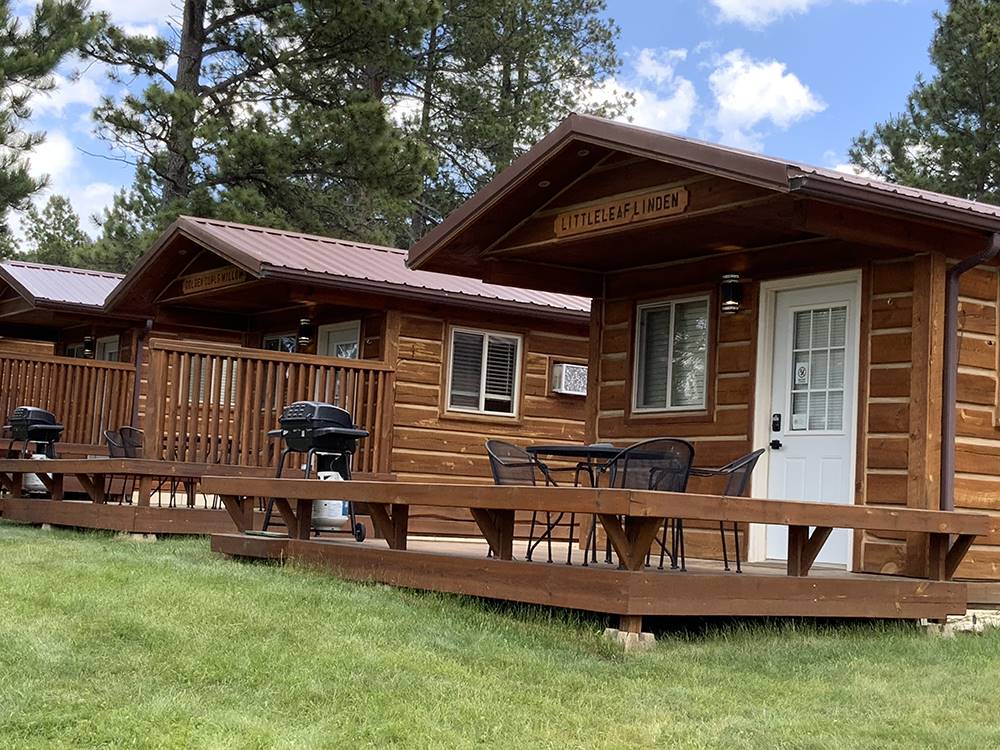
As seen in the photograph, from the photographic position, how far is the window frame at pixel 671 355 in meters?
11.5

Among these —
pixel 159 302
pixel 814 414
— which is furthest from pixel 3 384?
pixel 814 414

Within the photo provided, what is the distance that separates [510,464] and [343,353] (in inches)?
289

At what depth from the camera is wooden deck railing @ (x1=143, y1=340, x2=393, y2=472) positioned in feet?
42.0

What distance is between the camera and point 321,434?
11.5m

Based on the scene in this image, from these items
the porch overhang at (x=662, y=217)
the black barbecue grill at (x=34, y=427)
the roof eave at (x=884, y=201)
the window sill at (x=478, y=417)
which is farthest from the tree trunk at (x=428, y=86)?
the roof eave at (x=884, y=201)

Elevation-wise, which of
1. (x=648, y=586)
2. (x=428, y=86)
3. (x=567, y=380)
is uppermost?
(x=428, y=86)

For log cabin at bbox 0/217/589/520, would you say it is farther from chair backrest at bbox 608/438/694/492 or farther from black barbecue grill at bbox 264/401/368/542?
chair backrest at bbox 608/438/694/492

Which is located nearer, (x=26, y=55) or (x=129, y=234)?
(x=26, y=55)

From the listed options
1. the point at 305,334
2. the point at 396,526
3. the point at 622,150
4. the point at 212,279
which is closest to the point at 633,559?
the point at 396,526

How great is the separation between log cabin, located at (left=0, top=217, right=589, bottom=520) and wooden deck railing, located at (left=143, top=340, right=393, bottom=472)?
0.02 m

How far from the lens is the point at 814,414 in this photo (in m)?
10.8

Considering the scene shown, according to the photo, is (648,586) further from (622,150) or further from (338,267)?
(338,267)

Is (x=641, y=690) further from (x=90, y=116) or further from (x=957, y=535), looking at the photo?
(x=90, y=116)

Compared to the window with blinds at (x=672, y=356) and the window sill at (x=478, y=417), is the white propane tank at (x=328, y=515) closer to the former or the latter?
the window with blinds at (x=672, y=356)
